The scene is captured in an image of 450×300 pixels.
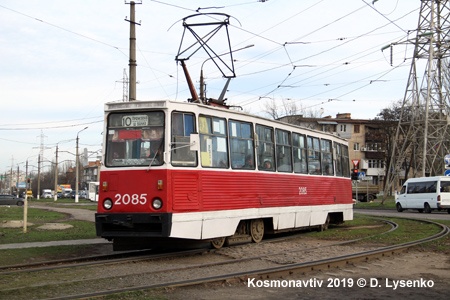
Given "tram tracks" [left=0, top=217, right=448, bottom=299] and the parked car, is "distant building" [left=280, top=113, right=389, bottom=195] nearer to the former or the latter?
the parked car

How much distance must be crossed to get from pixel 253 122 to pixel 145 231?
13.8ft

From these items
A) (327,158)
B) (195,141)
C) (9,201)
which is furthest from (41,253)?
(9,201)

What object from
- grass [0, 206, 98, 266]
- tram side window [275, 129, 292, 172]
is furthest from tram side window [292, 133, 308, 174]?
grass [0, 206, 98, 266]

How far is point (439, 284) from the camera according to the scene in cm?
770

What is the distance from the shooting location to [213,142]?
1103cm

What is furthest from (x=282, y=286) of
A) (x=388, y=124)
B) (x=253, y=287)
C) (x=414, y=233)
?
(x=388, y=124)

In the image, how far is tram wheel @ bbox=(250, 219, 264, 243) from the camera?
12680mm

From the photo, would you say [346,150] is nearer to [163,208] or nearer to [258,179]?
[258,179]

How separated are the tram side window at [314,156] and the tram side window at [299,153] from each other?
37 cm

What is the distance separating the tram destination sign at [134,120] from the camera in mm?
10219

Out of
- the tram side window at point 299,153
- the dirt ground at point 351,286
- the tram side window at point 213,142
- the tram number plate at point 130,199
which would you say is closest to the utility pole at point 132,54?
the tram side window at point 299,153

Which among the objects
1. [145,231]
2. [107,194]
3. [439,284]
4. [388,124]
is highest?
[388,124]

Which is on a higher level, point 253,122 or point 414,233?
point 253,122

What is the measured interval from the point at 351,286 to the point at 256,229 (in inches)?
217
